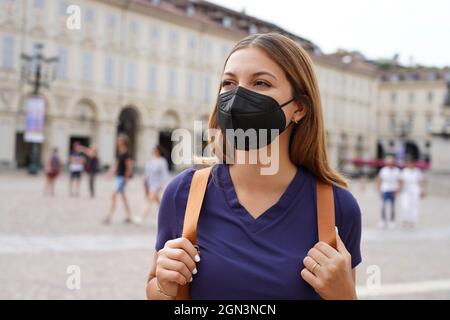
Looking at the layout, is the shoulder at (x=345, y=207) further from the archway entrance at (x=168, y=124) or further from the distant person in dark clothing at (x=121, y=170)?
the archway entrance at (x=168, y=124)

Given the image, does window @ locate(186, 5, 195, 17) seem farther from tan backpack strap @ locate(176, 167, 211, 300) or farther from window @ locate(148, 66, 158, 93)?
tan backpack strap @ locate(176, 167, 211, 300)

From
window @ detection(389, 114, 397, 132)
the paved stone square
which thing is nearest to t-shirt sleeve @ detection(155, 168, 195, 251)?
the paved stone square

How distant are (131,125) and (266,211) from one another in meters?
40.0

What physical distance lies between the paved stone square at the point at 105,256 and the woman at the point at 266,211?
247 centimetres

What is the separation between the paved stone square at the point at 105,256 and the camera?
599 cm

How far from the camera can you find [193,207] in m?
1.88

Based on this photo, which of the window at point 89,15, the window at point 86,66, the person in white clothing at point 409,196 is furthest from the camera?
the window at point 86,66

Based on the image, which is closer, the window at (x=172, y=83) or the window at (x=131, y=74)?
the window at (x=131, y=74)

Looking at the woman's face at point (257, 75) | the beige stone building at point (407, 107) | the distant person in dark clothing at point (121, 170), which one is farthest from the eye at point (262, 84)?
the beige stone building at point (407, 107)

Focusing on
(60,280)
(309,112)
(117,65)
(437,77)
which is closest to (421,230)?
(60,280)

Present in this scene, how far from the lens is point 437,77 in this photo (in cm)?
5984

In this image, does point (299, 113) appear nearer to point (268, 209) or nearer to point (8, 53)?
point (268, 209)
